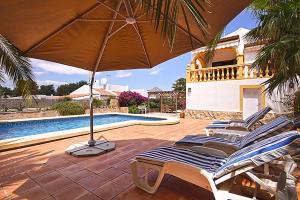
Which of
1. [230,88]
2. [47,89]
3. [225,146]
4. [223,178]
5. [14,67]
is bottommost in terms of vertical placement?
[223,178]

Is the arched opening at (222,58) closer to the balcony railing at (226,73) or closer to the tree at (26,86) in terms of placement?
the balcony railing at (226,73)

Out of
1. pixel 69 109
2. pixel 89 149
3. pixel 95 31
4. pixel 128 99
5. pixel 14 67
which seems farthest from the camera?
pixel 128 99

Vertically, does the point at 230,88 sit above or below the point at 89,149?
above

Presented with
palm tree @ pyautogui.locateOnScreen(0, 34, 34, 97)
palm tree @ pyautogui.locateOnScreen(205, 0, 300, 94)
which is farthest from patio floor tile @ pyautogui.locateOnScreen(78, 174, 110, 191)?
palm tree @ pyautogui.locateOnScreen(0, 34, 34, 97)

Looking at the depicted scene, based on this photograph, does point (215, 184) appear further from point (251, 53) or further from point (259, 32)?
point (251, 53)

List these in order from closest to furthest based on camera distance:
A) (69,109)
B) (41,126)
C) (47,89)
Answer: (41,126), (69,109), (47,89)

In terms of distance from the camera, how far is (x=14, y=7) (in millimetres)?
2932

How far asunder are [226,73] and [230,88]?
1271 mm

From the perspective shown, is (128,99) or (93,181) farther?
(128,99)

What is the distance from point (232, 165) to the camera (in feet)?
7.86

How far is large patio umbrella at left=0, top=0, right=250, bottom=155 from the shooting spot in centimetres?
330

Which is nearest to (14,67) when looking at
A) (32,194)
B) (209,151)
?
(32,194)

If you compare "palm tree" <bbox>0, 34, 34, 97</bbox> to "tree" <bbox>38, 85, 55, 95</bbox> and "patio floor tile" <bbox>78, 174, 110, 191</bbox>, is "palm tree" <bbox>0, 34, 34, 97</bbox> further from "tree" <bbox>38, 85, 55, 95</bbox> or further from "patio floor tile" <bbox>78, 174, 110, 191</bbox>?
"tree" <bbox>38, 85, 55, 95</bbox>

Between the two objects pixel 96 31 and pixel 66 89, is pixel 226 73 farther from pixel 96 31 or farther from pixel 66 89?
pixel 66 89
